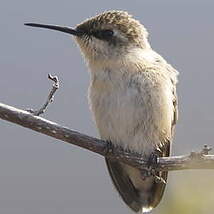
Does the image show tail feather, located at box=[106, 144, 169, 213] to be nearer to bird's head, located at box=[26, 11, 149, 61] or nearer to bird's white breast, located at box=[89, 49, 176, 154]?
bird's white breast, located at box=[89, 49, 176, 154]

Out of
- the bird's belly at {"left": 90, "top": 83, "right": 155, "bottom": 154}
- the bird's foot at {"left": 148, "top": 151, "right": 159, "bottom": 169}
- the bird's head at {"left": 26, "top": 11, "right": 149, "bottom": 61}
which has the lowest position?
the bird's foot at {"left": 148, "top": 151, "right": 159, "bottom": 169}

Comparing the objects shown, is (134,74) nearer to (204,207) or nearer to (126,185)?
(126,185)

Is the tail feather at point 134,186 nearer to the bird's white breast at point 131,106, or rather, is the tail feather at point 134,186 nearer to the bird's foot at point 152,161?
the bird's white breast at point 131,106

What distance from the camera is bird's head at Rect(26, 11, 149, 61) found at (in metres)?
1.96

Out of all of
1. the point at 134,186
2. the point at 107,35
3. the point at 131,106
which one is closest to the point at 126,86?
the point at 131,106

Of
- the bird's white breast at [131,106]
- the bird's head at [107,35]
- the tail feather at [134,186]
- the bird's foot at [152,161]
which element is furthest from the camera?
the tail feather at [134,186]

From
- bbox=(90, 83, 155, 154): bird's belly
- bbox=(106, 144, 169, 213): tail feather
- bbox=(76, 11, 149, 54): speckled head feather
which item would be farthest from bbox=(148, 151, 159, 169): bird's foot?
bbox=(76, 11, 149, 54): speckled head feather

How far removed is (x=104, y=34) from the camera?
203 cm

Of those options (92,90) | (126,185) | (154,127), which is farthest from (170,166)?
(126,185)

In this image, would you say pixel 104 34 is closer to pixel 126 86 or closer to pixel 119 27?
pixel 119 27

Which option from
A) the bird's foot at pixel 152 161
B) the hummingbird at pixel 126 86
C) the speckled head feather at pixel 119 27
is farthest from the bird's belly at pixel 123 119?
the speckled head feather at pixel 119 27

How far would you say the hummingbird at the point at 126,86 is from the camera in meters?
1.86

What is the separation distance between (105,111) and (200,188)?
1296 mm

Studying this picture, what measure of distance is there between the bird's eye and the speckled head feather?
0.5 inches
